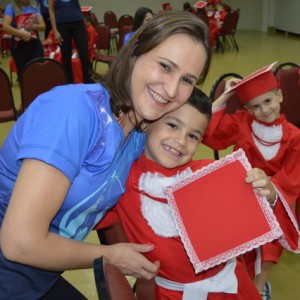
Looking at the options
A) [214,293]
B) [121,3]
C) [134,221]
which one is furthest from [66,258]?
[121,3]

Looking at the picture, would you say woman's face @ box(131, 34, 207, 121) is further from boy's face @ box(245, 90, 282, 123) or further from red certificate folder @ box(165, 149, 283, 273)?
boy's face @ box(245, 90, 282, 123)

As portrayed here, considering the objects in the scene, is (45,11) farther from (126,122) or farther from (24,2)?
(126,122)

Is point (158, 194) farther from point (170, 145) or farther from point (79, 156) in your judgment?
point (79, 156)

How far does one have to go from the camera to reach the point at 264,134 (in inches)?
92.5

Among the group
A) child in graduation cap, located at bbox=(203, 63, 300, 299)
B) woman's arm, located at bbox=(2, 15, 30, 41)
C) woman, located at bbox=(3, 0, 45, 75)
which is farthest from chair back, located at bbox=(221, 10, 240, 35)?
child in graduation cap, located at bbox=(203, 63, 300, 299)

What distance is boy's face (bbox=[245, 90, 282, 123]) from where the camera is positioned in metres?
2.24

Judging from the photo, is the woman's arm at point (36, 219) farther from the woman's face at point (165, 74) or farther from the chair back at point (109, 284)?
the woman's face at point (165, 74)

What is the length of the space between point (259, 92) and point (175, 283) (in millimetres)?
1191

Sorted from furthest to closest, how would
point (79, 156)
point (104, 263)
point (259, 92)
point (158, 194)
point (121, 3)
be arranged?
point (121, 3)
point (259, 92)
point (158, 194)
point (79, 156)
point (104, 263)

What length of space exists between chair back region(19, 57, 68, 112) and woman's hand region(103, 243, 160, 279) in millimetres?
2941

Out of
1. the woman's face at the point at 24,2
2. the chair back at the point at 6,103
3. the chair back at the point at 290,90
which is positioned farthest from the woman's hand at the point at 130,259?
the woman's face at the point at 24,2

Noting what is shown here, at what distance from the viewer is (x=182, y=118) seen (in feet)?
5.03

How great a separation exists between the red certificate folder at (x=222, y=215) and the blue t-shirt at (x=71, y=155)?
0.87ft

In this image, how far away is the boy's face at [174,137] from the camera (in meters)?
1.51
